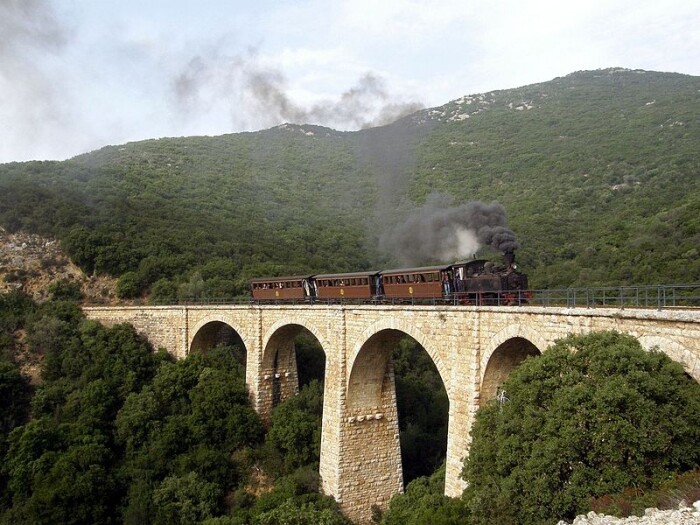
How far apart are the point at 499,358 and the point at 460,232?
11.0m

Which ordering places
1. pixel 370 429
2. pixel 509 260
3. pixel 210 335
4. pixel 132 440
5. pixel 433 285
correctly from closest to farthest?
pixel 509 260
pixel 433 285
pixel 370 429
pixel 132 440
pixel 210 335

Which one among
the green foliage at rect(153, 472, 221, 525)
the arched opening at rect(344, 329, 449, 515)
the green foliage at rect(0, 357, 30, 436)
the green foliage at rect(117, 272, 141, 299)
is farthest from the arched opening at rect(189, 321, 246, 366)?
the arched opening at rect(344, 329, 449, 515)

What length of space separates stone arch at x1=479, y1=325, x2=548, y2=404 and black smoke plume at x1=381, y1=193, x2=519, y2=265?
647cm

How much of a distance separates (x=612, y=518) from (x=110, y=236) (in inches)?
1676

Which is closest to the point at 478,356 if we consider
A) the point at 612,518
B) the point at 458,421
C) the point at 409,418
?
the point at 458,421

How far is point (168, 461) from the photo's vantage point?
86.4 ft

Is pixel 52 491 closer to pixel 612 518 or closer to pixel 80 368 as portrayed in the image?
pixel 80 368

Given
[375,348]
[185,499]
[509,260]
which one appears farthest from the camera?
[185,499]

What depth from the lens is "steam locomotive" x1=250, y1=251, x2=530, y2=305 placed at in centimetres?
1883

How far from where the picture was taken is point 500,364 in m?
15.9

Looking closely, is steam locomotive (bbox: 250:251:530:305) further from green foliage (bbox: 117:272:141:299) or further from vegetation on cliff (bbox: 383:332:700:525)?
green foliage (bbox: 117:272:141:299)

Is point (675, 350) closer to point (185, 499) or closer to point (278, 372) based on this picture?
point (185, 499)

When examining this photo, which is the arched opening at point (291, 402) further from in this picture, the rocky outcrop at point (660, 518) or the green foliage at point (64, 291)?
the rocky outcrop at point (660, 518)

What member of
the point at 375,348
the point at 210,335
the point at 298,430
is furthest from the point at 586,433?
the point at 210,335
